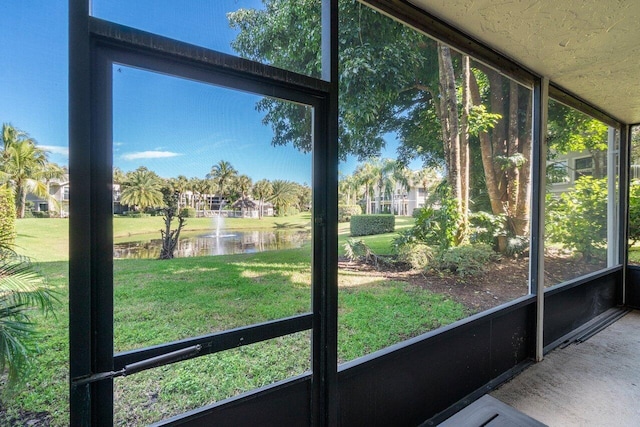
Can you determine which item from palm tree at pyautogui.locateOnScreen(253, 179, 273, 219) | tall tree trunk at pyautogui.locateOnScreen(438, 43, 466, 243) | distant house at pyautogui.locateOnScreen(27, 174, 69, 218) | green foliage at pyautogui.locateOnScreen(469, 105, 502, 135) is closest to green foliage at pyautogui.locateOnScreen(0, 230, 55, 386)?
distant house at pyautogui.locateOnScreen(27, 174, 69, 218)

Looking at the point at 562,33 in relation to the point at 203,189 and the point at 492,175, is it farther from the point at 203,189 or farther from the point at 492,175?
the point at 492,175

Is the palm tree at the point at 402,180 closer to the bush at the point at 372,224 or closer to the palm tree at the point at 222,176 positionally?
the bush at the point at 372,224

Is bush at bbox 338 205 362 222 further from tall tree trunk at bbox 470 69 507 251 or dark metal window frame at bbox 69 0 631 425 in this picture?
tall tree trunk at bbox 470 69 507 251

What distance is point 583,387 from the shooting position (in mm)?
2373

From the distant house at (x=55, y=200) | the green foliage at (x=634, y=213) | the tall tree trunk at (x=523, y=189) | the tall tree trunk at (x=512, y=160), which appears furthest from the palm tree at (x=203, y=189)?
the green foliage at (x=634, y=213)

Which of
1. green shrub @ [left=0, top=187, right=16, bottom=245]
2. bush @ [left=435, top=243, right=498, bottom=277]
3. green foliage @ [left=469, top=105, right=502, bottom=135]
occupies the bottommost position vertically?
bush @ [left=435, top=243, right=498, bottom=277]

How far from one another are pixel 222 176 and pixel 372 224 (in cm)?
245

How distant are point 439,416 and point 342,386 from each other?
3.12 ft

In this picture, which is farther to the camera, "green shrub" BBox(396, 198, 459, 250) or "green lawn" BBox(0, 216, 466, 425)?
"green shrub" BBox(396, 198, 459, 250)

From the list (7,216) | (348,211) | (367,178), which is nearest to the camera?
(7,216)

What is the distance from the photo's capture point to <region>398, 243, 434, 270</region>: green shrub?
3.80 m

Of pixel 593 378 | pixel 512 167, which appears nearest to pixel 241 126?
pixel 593 378

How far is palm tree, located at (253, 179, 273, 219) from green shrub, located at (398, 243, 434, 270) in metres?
2.77

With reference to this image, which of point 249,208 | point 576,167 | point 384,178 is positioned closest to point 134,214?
point 249,208
